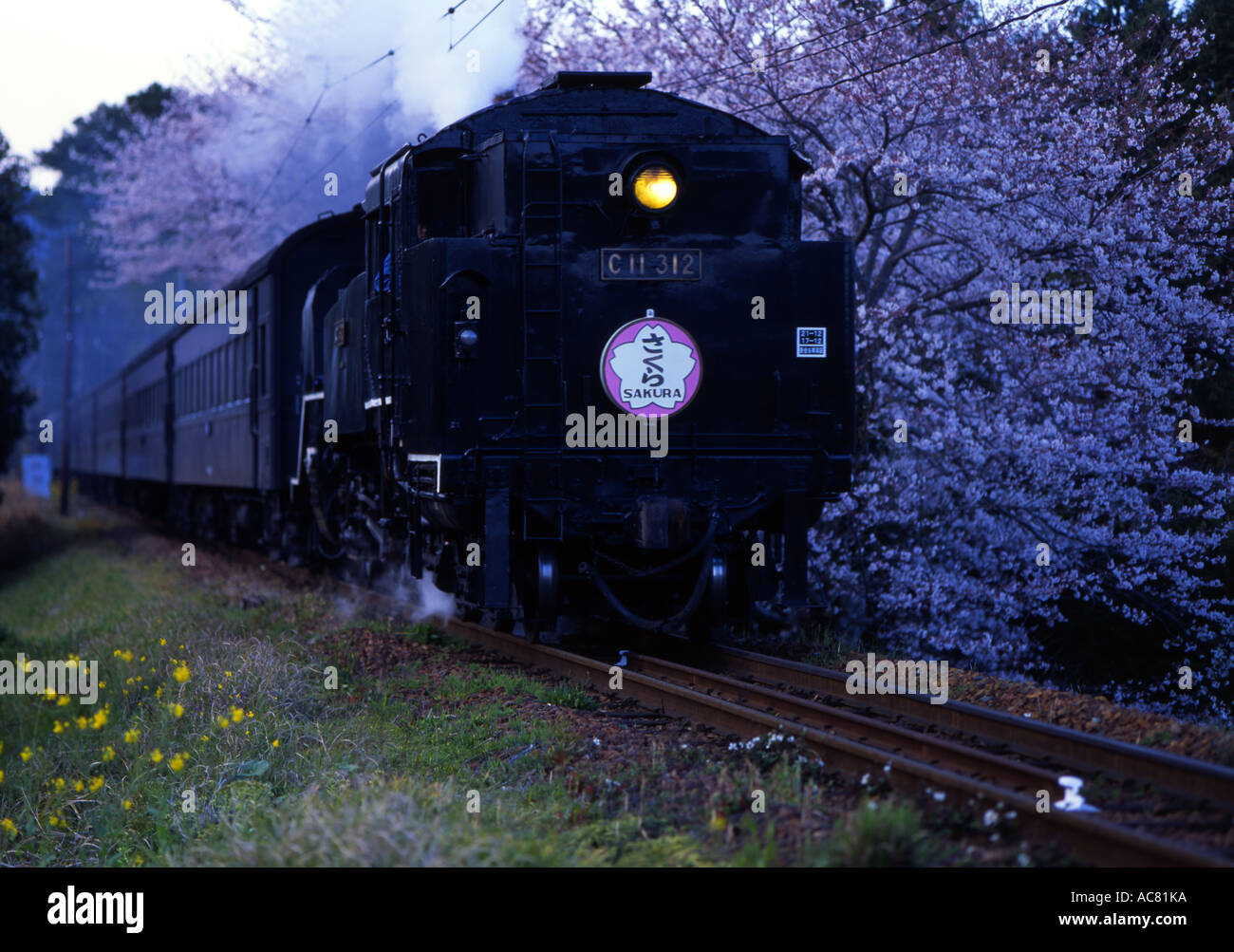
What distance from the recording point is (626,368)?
27.8 ft

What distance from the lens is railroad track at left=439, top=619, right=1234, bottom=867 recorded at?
4.35 meters

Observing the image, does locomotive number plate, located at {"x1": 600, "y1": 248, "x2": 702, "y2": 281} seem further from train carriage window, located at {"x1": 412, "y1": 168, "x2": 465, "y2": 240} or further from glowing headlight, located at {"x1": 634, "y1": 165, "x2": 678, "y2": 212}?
train carriage window, located at {"x1": 412, "y1": 168, "x2": 465, "y2": 240}

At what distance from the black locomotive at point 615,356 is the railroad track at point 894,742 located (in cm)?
45

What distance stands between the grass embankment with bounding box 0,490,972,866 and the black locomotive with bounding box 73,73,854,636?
115 cm

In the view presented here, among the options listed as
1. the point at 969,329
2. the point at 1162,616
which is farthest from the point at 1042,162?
the point at 1162,616

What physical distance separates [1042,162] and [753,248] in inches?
204

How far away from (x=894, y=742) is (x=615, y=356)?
3.36m

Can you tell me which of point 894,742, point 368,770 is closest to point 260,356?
point 368,770

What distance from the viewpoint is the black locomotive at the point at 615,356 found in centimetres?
841

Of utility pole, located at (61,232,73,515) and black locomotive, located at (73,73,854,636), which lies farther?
utility pole, located at (61,232,73,515)

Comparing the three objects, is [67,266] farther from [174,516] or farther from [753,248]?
[753,248]


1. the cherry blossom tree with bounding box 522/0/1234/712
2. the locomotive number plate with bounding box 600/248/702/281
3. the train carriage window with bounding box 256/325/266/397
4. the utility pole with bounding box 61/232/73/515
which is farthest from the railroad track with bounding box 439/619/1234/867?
the utility pole with bounding box 61/232/73/515

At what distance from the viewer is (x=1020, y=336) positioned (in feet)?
43.2

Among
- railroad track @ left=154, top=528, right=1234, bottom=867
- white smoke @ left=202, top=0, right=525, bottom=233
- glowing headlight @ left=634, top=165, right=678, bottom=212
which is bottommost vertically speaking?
railroad track @ left=154, top=528, right=1234, bottom=867
